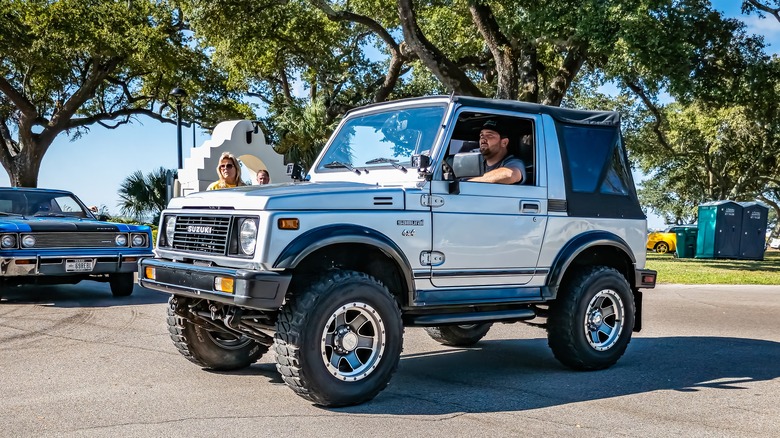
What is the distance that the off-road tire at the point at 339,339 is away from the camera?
17.3ft

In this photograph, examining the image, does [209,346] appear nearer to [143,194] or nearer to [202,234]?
[202,234]

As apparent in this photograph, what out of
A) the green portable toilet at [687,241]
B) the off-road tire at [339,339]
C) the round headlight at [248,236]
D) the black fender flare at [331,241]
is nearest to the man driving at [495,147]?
the black fender flare at [331,241]

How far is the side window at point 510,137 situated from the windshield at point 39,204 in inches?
297

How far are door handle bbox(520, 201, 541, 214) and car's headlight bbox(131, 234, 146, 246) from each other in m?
6.99

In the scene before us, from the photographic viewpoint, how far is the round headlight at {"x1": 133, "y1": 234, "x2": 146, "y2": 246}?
38.0 ft

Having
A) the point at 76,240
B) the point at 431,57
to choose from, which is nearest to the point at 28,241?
the point at 76,240

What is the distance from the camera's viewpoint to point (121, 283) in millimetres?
12070

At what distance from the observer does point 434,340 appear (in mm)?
8680

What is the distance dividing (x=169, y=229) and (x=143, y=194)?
24427 mm

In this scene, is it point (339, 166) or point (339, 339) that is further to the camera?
point (339, 166)

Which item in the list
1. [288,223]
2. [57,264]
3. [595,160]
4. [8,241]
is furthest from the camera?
[57,264]

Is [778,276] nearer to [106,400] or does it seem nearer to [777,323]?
[777,323]

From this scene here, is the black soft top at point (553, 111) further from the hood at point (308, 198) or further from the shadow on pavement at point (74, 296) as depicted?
the shadow on pavement at point (74, 296)

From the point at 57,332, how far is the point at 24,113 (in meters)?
25.4
